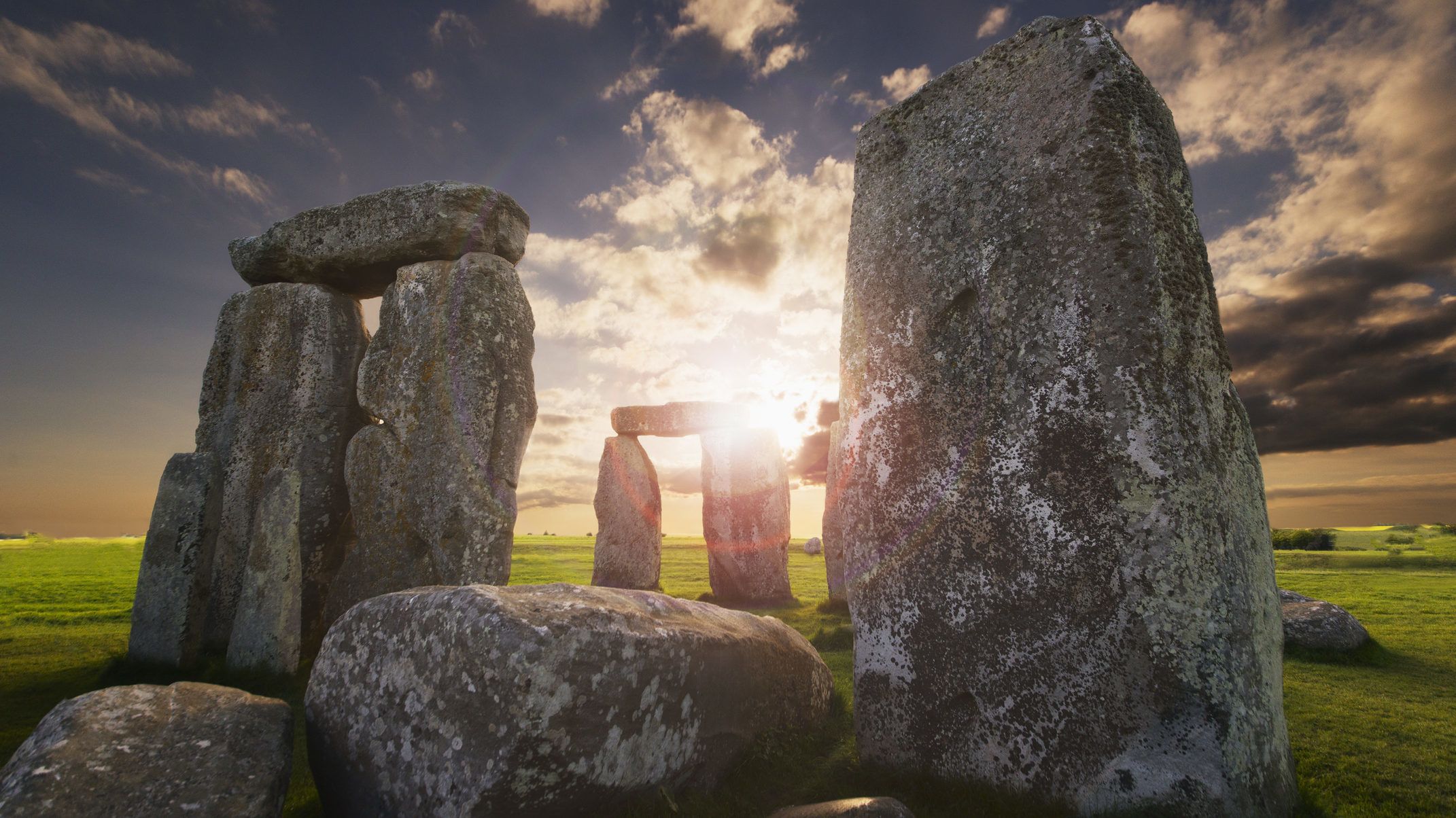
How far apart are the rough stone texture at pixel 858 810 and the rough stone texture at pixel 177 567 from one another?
266 inches

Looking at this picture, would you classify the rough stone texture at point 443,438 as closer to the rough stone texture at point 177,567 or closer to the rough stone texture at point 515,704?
the rough stone texture at point 177,567

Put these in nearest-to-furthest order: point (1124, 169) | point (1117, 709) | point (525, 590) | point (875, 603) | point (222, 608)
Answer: point (1117, 709) → point (1124, 169) → point (525, 590) → point (875, 603) → point (222, 608)

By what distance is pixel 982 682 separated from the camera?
312 centimetres

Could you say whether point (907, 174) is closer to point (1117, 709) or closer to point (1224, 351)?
point (1224, 351)

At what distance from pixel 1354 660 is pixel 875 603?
6.09m

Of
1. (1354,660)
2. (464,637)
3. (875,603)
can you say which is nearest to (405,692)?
(464,637)

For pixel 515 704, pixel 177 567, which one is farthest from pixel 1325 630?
pixel 177 567

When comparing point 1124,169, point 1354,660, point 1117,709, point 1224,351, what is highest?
point 1124,169

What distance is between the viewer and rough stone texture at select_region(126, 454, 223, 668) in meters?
6.61

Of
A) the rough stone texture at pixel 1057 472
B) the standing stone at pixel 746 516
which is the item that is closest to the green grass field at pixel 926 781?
the rough stone texture at pixel 1057 472

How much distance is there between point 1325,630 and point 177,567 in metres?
11.3

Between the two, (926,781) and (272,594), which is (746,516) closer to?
(272,594)

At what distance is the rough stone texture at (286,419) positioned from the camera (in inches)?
290

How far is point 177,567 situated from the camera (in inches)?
265
